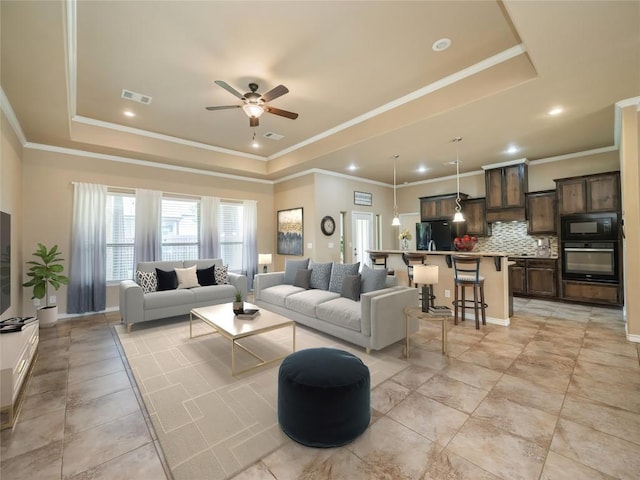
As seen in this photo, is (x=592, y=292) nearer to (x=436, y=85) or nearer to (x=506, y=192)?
(x=506, y=192)

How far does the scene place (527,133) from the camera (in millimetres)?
4438

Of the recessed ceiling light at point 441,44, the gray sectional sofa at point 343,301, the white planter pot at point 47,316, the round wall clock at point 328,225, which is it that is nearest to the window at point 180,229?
the white planter pot at point 47,316

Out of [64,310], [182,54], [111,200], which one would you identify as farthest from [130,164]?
[182,54]

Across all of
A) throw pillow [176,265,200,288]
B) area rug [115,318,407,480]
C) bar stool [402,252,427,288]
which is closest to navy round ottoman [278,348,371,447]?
area rug [115,318,407,480]

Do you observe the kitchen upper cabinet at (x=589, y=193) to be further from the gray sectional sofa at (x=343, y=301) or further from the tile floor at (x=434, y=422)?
the gray sectional sofa at (x=343, y=301)

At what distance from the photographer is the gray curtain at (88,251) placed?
4.81m

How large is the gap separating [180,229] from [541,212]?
7.67 meters

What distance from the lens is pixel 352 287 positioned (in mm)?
3959

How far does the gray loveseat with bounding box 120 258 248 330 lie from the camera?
4.04m

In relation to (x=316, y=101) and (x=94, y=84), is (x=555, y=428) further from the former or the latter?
(x=94, y=84)

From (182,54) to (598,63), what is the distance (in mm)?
4077

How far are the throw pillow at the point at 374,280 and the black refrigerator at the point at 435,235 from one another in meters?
3.63

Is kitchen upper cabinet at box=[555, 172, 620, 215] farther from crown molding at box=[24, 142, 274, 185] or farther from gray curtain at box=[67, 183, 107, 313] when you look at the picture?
gray curtain at box=[67, 183, 107, 313]

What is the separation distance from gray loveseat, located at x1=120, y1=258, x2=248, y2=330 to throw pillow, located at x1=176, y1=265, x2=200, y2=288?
4.4 inches
